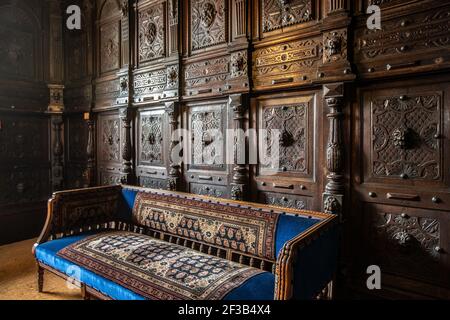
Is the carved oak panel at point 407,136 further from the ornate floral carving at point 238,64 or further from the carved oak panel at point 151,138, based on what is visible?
the carved oak panel at point 151,138

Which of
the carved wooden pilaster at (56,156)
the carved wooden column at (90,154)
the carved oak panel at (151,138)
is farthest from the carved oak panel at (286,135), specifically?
the carved wooden pilaster at (56,156)

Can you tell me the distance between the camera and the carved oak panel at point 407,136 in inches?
75.0

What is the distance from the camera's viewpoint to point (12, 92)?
4.12 metres

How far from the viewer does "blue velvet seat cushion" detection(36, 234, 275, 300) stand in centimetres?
168

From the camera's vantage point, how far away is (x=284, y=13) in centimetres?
251

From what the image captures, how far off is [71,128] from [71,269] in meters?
3.16

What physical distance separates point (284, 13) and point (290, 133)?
Result: 1069 mm

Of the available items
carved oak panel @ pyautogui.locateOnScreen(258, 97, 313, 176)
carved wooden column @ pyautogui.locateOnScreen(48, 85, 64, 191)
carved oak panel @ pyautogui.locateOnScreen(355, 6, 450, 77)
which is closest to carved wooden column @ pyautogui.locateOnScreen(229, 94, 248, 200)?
carved oak panel @ pyautogui.locateOnScreen(258, 97, 313, 176)

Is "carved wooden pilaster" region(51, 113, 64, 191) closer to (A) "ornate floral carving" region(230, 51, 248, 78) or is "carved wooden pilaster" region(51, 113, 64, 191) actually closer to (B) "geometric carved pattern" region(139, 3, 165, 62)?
(B) "geometric carved pattern" region(139, 3, 165, 62)

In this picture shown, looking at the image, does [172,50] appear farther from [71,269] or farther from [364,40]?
[71,269]

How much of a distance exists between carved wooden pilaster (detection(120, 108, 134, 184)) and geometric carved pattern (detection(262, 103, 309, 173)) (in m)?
2.04

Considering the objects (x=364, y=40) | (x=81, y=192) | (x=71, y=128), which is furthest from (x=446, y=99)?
(x=71, y=128)

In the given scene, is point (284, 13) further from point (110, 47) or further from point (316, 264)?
point (110, 47)

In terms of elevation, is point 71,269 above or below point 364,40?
below
